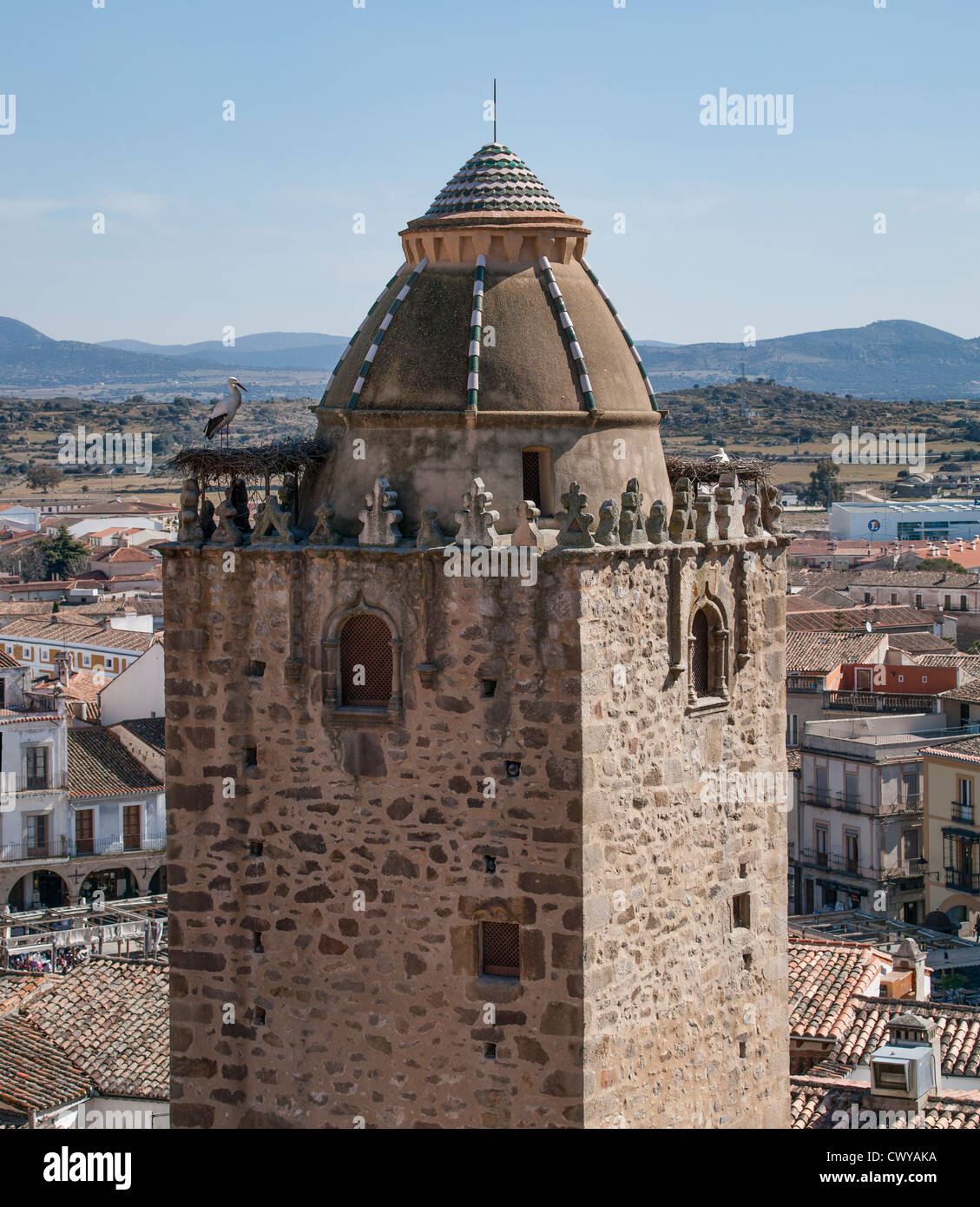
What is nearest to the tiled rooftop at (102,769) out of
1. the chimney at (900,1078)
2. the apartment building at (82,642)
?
the apartment building at (82,642)

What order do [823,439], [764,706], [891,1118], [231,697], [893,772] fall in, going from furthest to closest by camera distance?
[823,439] < [893,772] < [891,1118] < [764,706] < [231,697]

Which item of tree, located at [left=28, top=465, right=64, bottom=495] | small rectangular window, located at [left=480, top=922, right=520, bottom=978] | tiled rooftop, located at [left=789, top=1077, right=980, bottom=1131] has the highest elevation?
tree, located at [left=28, top=465, right=64, bottom=495]

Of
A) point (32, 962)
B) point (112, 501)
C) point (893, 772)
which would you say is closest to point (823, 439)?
point (112, 501)

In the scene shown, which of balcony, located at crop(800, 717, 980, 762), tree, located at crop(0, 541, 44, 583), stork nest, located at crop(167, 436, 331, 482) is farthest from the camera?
tree, located at crop(0, 541, 44, 583)

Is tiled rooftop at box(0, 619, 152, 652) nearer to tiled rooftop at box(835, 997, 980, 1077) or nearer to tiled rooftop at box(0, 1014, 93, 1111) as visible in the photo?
tiled rooftop at box(0, 1014, 93, 1111)

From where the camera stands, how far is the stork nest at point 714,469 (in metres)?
14.5

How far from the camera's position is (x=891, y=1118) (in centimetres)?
1884

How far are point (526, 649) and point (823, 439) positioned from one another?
169m

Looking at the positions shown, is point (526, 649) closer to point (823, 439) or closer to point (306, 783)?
point (306, 783)

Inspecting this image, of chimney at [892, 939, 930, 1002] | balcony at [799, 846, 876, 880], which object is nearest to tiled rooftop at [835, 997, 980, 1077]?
chimney at [892, 939, 930, 1002]

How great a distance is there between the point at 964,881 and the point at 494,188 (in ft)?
146

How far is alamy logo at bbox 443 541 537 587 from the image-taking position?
1222 cm

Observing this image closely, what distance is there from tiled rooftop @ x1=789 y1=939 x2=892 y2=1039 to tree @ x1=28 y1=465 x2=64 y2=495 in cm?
14031

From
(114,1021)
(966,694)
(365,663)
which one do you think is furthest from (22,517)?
(365,663)
